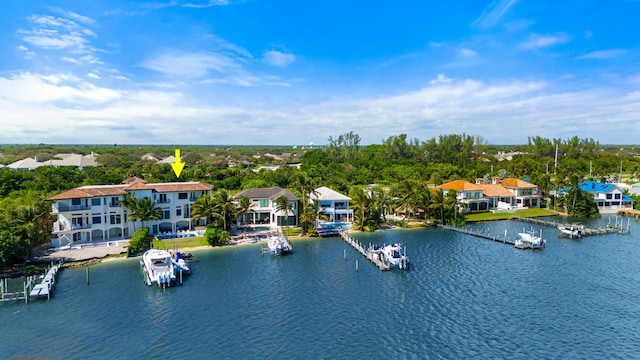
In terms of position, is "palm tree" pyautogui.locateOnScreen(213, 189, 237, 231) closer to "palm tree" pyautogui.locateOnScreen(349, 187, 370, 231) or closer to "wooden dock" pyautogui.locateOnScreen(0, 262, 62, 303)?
"palm tree" pyautogui.locateOnScreen(349, 187, 370, 231)

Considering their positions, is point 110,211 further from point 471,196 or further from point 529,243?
point 471,196

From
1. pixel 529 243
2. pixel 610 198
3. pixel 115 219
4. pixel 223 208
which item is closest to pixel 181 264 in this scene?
pixel 223 208

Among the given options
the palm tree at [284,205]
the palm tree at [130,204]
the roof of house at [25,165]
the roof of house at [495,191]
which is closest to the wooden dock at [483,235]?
the roof of house at [495,191]

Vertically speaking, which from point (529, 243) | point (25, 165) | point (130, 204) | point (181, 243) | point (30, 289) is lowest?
point (30, 289)

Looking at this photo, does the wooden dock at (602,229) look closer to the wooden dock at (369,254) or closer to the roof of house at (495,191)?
the roof of house at (495,191)

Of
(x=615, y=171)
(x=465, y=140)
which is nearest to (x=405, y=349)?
(x=465, y=140)

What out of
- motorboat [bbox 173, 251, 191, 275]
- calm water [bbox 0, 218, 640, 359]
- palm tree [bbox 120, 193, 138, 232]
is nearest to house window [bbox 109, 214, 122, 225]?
palm tree [bbox 120, 193, 138, 232]

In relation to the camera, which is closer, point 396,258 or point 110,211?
point 396,258

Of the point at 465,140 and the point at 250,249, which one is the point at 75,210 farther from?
the point at 465,140
